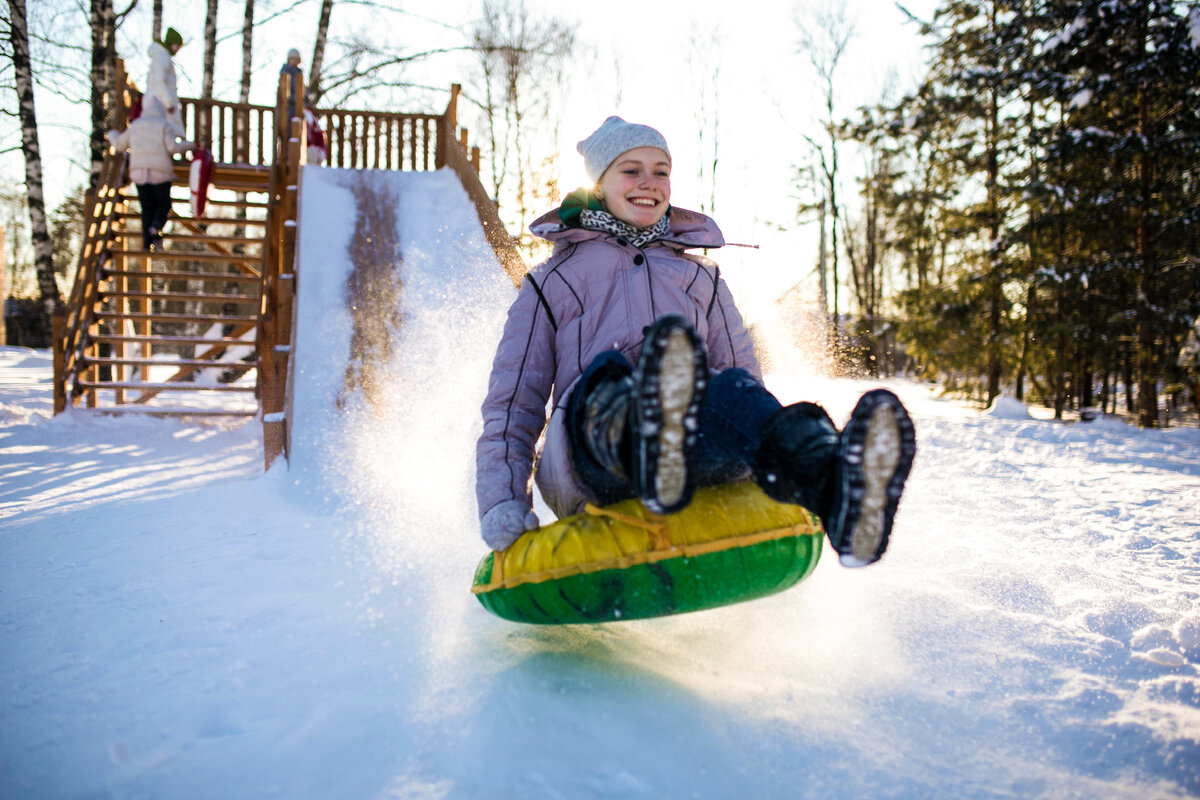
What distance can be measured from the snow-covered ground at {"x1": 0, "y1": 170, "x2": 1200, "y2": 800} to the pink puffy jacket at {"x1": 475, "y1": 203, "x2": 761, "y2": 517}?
363mm

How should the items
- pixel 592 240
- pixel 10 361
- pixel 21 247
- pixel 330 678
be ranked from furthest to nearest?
1. pixel 21 247
2. pixel 10 361
3. pixel 592 240
4. pixel 330 678

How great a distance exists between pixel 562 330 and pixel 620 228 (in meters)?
0.31

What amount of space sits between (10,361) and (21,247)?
23.9 metres

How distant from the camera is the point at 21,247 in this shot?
27.0 m

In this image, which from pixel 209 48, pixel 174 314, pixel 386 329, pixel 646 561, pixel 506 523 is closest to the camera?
pixel 646 561

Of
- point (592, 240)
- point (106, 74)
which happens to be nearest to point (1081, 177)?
point (592, 240)

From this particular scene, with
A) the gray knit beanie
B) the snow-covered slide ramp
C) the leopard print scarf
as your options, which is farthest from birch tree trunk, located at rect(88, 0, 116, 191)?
the leopard print scarf

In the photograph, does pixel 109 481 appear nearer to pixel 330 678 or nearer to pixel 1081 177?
pixel 330 678

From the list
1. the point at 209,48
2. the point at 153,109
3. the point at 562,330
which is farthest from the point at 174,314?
the point at 209,48

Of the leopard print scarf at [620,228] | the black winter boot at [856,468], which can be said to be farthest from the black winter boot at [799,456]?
the leopard print scarf at [620,228]

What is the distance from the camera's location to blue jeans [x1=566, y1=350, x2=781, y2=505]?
117cm

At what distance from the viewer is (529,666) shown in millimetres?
1336

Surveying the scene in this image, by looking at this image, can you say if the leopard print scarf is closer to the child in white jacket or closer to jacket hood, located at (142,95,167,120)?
the child in white jacket

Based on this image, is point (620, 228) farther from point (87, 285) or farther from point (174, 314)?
point (87, 285)
